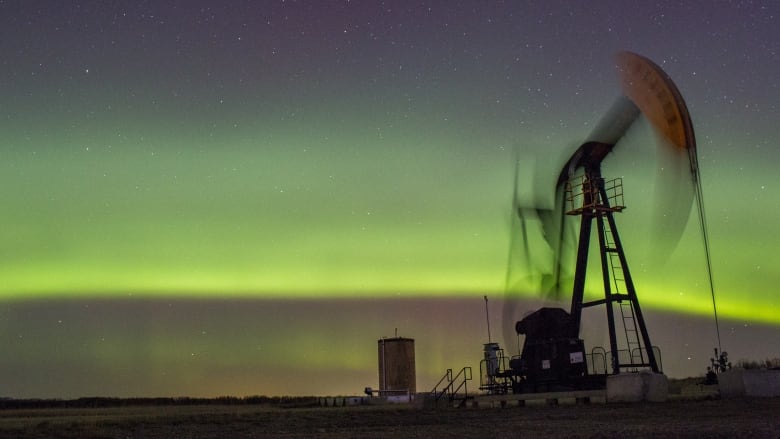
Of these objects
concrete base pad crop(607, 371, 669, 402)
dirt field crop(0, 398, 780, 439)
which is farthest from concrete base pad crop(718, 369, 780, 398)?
dirt field crop(0, 398, 780, 439)

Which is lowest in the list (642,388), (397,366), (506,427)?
(506,427)

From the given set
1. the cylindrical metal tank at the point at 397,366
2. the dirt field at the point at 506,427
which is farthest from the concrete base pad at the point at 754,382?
the cylindrical metal tank at the point at 397,366

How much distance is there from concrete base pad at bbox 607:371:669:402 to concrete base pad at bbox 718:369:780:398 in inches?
109

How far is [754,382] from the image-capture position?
31.8 m

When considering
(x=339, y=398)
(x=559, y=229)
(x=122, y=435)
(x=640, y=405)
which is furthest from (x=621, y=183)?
(x=122, y=435)

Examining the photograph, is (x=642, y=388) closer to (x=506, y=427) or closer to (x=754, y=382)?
(x=754, y=382)

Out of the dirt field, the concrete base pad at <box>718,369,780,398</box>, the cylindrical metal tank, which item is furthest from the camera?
the cylindrical metal tank

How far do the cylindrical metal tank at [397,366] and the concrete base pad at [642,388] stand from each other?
21.1m

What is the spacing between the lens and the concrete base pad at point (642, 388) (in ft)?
103

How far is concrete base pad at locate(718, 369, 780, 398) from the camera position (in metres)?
31.6

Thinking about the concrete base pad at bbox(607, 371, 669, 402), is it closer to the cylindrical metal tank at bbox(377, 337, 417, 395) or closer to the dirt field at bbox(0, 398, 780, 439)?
the dirt field at bbox(0, 398, 780, 439)

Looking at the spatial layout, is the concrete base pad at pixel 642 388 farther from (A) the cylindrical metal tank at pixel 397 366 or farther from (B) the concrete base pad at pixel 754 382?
(A) the cylindrical metal tank at pixel 397 366

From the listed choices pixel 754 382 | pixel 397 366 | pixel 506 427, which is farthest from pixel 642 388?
pixel 397 366

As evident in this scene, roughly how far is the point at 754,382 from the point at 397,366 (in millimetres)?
24682
